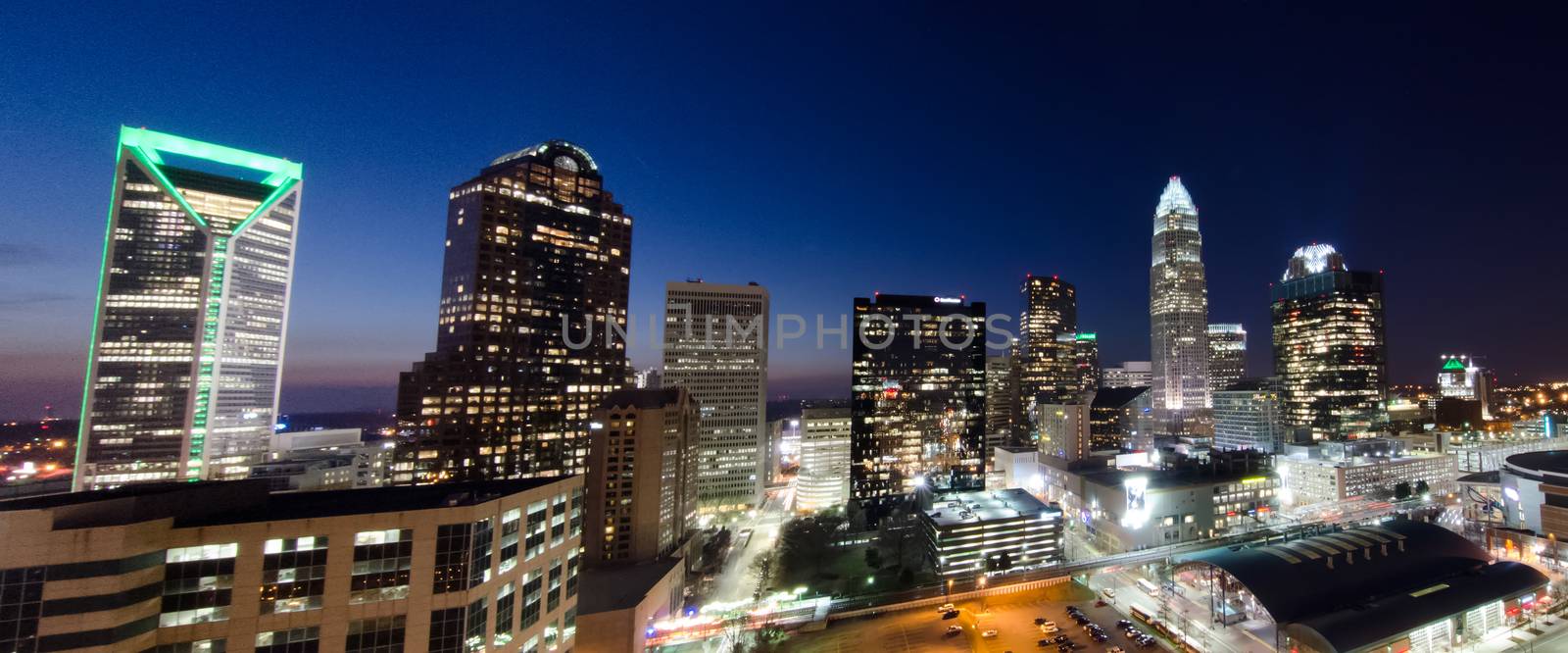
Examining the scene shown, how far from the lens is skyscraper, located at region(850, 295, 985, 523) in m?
95.1

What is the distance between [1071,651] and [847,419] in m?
62.3

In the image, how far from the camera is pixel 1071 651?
128 ft

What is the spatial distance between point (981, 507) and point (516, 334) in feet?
208

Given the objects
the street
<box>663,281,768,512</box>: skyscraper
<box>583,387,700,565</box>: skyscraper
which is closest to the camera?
the street

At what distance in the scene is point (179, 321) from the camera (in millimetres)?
62469

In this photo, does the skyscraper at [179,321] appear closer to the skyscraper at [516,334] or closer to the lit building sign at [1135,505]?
the skyscraper at [516,334]

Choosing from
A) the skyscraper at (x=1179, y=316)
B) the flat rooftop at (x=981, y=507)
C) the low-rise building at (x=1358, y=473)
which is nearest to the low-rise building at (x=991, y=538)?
the flat rooftop at (x=981, y=507)

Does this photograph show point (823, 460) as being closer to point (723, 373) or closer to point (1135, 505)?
point (723, 373)

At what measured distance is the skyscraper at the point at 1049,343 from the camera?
17200cm

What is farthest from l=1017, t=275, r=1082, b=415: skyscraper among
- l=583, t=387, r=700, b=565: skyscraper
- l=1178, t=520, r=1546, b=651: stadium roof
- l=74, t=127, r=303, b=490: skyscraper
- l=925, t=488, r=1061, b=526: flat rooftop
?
l=74, t=127, r=303, b=490: skyscraper

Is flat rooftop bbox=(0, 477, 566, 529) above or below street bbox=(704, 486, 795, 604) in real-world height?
above

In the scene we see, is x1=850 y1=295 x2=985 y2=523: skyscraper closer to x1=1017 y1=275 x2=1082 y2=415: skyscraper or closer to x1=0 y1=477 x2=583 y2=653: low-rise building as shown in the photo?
x1=1017 y1=275 x2=1082 y2=415: skyscraper

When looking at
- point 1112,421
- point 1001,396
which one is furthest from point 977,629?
point 1001,396

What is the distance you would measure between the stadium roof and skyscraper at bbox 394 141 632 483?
7240 centimetres
